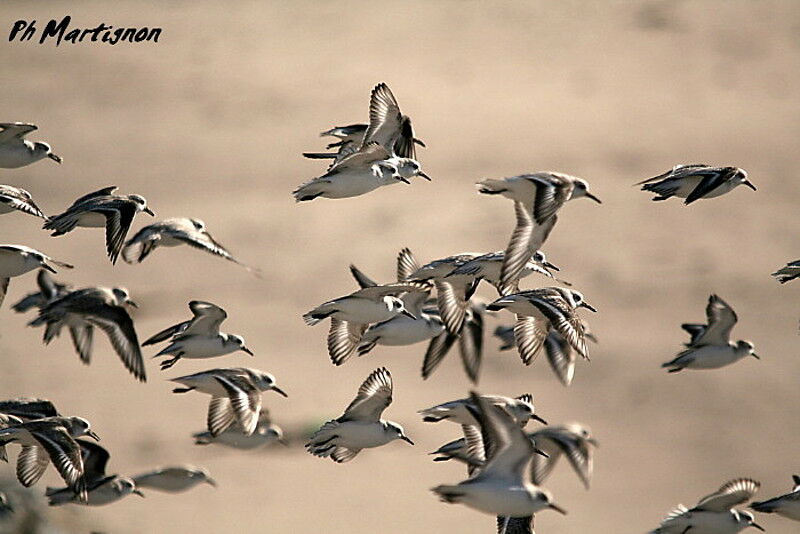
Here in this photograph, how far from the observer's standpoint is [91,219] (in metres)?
8.47

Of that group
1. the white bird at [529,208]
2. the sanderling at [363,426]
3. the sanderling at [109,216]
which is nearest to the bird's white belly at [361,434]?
the sanderling at [363,426]

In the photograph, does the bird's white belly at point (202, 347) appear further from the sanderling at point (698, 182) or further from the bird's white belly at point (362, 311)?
the sanderling at point (698, 182)

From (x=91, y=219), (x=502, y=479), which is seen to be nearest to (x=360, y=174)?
(x=91, y=219)

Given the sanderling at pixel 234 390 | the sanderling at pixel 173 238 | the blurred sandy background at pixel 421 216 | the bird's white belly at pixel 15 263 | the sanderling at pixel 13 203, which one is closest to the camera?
the sanderling at pixel 173 238

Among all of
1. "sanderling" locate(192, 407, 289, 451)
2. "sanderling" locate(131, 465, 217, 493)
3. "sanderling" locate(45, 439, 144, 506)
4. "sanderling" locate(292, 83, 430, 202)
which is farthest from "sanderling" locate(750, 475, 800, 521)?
"sanderling" locate(45, 439, 144, 506)

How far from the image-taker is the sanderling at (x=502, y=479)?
652 centimetres

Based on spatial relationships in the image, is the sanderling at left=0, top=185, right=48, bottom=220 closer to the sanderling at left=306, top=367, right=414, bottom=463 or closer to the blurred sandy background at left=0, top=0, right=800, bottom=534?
the sanderling at left=306, top=367, right=414, bottom=463

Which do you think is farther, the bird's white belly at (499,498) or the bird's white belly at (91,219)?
the bird's white belly at (91,219)

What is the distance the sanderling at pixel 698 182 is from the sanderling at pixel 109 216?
3258mm

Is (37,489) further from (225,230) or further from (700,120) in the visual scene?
(700,120)

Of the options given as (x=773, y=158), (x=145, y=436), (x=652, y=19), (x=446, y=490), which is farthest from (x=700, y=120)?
(x=446, y=490)

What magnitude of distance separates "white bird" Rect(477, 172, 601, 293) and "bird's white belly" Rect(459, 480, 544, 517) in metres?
1.34

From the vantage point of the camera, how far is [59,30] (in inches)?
760

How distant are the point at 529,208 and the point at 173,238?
6.67ft
